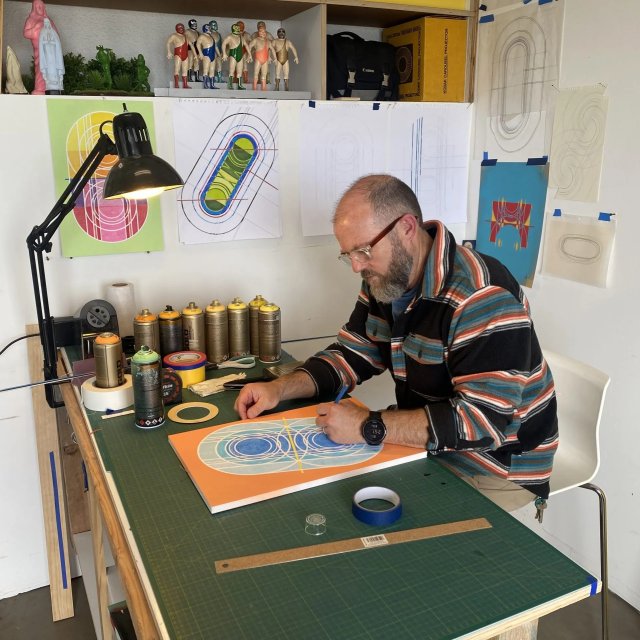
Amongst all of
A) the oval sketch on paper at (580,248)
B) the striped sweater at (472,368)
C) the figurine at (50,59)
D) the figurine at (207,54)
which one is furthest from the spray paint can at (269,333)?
the oval sketch on paper at (580,248)

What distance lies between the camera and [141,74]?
2.04 m

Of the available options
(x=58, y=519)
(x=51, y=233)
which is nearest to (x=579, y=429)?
(x=51, y=233)

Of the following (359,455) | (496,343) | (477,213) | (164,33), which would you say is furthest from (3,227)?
(477,213)

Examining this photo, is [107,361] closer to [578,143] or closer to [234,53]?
[234,53]

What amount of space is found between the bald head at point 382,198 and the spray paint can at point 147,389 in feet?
1.77

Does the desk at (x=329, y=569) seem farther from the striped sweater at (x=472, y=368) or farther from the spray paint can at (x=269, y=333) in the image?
the spray paint can at (x=269, y=333)

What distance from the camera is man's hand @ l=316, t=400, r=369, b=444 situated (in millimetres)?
1341

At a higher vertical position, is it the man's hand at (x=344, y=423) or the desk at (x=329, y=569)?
the man's hand at (x=344, y=423)

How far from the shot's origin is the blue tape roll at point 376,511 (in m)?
1.09

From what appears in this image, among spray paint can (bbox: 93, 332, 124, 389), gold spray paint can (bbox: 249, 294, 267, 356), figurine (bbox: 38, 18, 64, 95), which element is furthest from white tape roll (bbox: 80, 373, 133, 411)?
figurine (bbox: 38, 18, 64, 95)

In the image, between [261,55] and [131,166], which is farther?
[261,55]

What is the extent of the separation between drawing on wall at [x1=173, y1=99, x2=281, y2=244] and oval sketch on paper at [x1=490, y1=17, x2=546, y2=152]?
835 millimetres

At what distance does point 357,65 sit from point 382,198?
3.45 feet

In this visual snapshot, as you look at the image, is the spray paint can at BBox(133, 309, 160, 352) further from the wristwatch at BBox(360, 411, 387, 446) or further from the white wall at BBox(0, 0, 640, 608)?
the wristwatch at BBox(360, 411, 387, 446)
